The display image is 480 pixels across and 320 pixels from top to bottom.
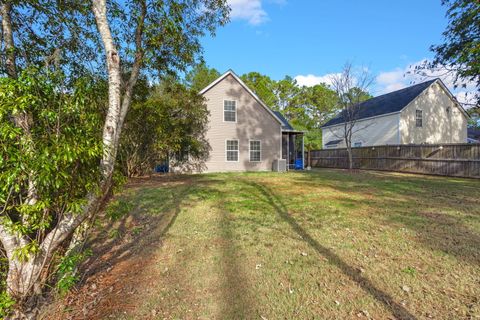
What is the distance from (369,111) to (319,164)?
21.9 ft

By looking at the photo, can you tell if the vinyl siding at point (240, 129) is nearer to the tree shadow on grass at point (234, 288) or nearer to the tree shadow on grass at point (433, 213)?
the tree shadow on grass at point (433, 213)

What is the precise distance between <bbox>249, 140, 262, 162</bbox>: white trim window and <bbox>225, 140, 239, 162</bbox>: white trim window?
1.04 metres

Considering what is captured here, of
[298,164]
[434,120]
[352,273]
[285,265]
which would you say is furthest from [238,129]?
[434,120]

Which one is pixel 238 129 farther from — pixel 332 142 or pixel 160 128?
pixel 332 142

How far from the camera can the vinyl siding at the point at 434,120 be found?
2016cm

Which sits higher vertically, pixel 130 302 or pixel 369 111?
pixel 369 111

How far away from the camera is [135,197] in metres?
8.12

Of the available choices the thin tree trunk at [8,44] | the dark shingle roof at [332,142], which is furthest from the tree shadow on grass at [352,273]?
the dark shingle roof at [332,142]

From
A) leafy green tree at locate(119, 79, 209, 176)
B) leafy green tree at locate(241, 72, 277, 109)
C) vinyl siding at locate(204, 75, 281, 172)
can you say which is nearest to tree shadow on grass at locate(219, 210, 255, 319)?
leafy green tree at locate(119, 79, 209, 176)

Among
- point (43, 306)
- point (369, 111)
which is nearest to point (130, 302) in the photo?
point (43, 306)

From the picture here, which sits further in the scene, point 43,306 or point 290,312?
point 43,306

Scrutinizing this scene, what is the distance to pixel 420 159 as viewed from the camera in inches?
607

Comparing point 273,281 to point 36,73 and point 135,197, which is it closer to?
point 36,73

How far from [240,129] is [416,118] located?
49.1 ft
